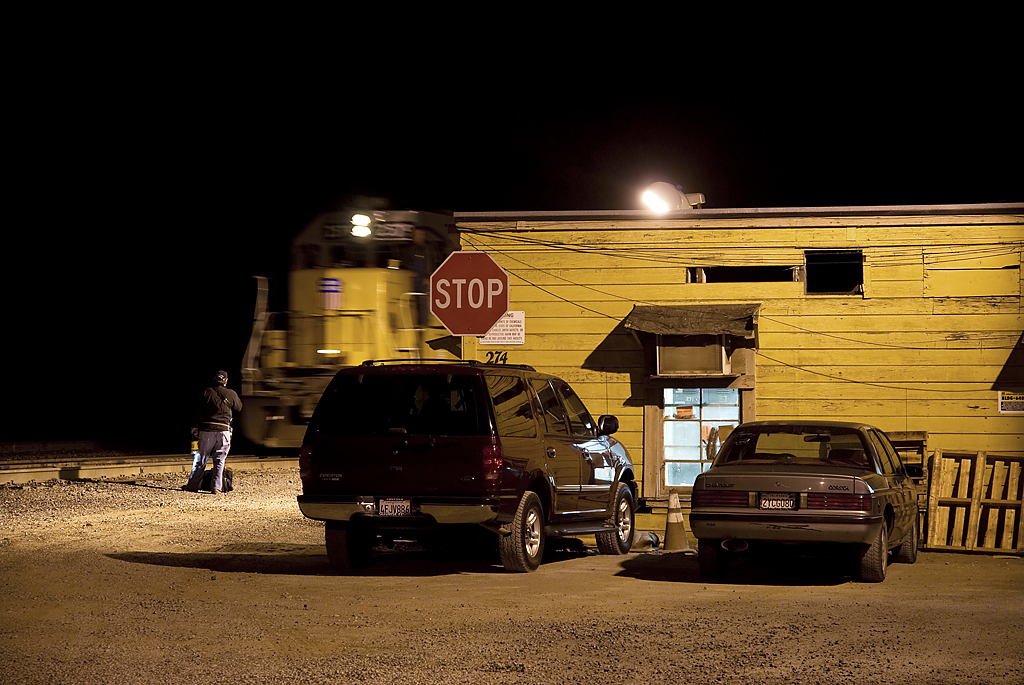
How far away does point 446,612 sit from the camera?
337 inches

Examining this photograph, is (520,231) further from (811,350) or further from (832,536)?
(832,536)

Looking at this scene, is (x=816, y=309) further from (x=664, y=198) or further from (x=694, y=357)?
(x=664, y=198)

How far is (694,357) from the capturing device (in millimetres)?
15836

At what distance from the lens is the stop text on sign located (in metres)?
13.6

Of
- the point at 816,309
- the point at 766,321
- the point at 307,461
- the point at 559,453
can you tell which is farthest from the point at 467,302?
the point at 816,309

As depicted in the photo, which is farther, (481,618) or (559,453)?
(559,453)

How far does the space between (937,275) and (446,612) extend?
33.2 ft

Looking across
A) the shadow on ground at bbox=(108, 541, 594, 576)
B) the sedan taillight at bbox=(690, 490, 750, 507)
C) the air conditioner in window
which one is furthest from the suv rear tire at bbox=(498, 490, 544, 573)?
the air conditioner in window

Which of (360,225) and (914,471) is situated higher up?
(360,225)

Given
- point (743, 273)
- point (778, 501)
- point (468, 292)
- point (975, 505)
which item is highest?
point (743, 273)

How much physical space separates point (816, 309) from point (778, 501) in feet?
21.5

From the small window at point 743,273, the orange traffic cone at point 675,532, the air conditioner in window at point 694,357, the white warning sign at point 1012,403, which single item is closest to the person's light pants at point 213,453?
the air conditioner in window at point 694,357

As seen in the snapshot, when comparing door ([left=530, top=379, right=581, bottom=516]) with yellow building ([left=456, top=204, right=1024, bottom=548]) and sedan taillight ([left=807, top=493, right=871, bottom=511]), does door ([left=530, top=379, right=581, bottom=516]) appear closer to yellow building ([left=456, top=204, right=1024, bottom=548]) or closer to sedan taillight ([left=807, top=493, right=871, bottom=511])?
sedan taillight ([left=807, top=493, right=871, bottom=511])

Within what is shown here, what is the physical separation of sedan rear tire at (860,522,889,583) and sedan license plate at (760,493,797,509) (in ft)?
2.63
